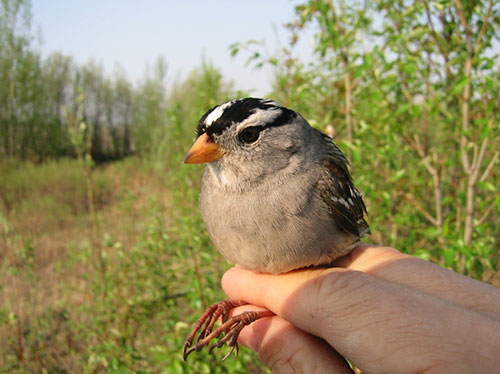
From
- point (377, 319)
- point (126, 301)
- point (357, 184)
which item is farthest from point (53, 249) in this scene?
point (377, 319)

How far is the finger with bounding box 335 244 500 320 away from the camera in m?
1.25

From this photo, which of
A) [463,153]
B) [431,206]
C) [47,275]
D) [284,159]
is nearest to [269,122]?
[284,159]

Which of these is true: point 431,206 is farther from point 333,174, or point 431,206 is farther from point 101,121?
point 101,121

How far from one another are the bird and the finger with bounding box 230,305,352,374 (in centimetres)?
8

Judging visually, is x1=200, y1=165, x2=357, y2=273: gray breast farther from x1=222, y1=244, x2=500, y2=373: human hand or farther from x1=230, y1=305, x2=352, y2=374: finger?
x1=230, y1=305, x2=352, y2=374: finger

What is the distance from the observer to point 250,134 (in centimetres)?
170

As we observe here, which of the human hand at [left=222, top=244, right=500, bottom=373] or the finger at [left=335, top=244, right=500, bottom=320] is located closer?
the human hand at [left=222, top=244, right=500, bottom=373]

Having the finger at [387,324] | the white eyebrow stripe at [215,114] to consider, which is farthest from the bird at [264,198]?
the finger at [387,324]

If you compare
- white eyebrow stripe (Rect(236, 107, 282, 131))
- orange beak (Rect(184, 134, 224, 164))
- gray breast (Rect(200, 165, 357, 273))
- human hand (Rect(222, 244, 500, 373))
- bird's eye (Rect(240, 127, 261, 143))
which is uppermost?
white eyebrow stripe (Rect(236, 107, 282, 131))

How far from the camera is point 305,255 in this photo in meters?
1.54

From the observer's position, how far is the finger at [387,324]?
3.28 ft

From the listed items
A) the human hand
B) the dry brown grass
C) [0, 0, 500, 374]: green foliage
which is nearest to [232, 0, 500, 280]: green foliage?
[0, 0, 500, 374]: green foliage

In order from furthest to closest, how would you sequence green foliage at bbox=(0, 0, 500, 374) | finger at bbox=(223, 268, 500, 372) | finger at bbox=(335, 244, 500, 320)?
1. green foliage at bbox=(0, 0, 500, 374)
2. finger at bbox=(335, 244, 500, 320)
3. finger at bbox=(223, 268, 500, 372)

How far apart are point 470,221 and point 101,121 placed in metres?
23.9
